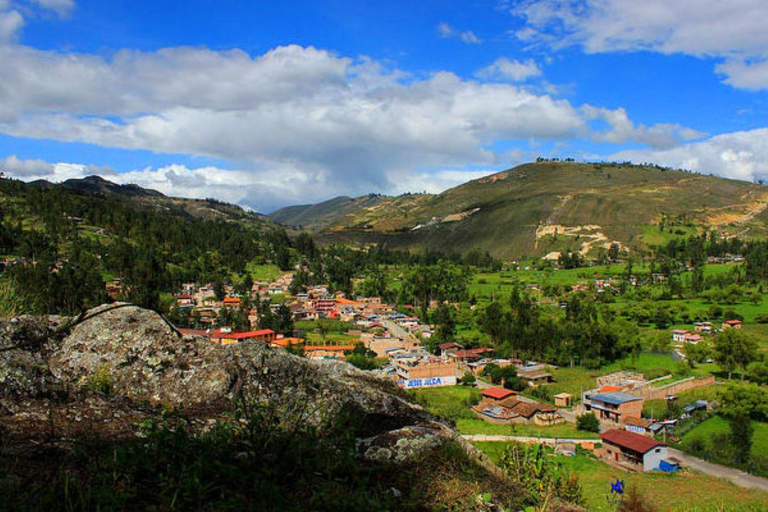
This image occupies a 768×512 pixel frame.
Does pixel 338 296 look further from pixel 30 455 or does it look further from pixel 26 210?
pixel 30 455

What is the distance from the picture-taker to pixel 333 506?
2855 mm

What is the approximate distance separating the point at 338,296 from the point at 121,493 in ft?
353

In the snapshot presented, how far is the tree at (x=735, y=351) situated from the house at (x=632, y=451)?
96.5 feet

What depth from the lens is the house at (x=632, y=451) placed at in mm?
33031

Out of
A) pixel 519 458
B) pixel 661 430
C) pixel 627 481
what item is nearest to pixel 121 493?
pixel 519 458

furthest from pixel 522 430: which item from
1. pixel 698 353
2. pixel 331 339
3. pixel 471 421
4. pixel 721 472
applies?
pixel 331 339

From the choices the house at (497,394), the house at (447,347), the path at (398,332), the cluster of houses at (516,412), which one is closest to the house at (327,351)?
the house at (447,347)

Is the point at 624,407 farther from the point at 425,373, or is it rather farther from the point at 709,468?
the point at 425,373

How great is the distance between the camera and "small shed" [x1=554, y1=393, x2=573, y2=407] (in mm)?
49188

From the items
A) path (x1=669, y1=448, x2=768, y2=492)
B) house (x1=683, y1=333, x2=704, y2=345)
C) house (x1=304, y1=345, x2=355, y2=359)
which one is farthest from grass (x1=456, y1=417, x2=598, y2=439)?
house (x1=683, y1=333, x2=704, y2=345)

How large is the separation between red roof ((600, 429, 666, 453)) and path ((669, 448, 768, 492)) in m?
2.46

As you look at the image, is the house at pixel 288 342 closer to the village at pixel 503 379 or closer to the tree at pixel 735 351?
the village at pixel 503 379

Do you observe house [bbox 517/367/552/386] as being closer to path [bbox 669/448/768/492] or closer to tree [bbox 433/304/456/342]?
tree [bbox 433/304/456/342]

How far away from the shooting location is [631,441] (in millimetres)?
34625
